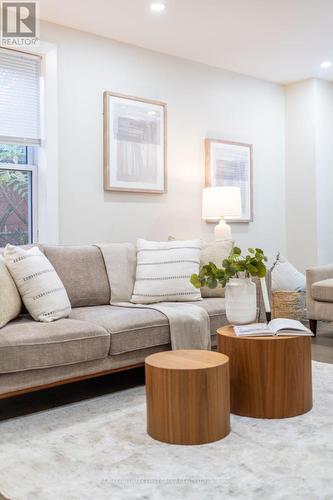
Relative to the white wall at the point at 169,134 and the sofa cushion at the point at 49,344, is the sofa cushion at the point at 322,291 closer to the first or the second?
the white wall at the point at 169,134

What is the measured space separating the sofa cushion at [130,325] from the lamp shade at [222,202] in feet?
5.58

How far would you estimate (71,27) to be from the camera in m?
4.01

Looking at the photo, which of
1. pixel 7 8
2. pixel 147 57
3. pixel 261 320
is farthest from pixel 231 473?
pixel 147 57

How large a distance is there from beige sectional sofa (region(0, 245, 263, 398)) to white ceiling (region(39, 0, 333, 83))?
178 cm

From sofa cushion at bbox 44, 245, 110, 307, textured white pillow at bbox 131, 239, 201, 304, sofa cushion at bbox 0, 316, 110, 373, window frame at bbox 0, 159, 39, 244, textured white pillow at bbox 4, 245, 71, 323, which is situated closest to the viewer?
sofa cushion at bbox 0, 316, 110, 373

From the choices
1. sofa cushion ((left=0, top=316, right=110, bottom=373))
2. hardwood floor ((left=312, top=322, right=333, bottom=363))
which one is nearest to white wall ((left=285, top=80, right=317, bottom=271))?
hardwood floor ((left=312, top=322, right=333, bottom=363))

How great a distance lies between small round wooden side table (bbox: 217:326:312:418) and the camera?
2.46m

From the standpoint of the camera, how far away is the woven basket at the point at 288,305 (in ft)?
16.1

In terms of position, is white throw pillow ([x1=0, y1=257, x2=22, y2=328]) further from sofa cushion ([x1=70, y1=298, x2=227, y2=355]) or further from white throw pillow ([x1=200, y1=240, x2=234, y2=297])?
white throw pillow ([x1=200, y1=240, x2=234, y2=297])

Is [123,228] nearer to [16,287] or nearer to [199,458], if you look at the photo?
[16,287]

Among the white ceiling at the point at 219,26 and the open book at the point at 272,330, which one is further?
the white ceiling at the point at 219,26

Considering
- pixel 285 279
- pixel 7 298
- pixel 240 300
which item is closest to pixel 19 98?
pixel 7 298

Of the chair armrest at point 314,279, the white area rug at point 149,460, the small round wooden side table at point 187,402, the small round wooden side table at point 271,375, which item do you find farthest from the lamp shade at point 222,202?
the small round wooden side table at point 187,402

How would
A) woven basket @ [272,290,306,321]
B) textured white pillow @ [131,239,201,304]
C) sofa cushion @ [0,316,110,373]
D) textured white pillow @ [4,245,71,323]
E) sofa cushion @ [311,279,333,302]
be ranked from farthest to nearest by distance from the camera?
woven basket @ [272,290,306,321] → sofa cushion @ [311,279,333,302] → textured white pillow @ [131,239,201,304] → textured white pillow @ [4,245,71,323] → sofa cushion @ [0,316,110,373]
